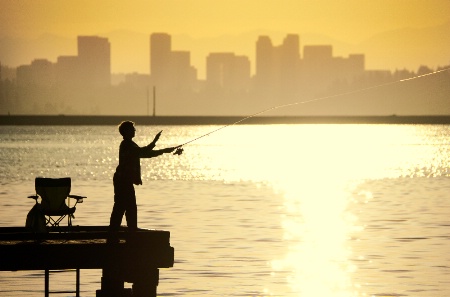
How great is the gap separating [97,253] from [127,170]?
3.67ft

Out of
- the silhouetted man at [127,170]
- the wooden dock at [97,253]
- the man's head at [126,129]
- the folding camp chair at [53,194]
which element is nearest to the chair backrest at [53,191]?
→ the folding camp chair at [53,194]

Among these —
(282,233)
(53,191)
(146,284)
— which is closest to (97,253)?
(146,284)

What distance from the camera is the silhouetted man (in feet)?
56.2

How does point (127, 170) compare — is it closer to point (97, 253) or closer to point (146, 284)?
point (97, 253)

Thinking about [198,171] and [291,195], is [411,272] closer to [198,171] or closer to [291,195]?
[291,195]

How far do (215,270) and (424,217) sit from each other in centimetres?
1519

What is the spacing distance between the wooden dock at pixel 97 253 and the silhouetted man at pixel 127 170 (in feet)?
0.97

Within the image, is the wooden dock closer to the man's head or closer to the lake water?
the man's head

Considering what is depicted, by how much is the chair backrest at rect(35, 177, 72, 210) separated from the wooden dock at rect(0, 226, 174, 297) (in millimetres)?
1266

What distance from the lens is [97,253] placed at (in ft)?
55.9

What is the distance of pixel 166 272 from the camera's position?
78.7 feet

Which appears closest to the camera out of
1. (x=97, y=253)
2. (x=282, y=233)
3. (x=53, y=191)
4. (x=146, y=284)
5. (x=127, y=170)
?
(x=97, y=253)

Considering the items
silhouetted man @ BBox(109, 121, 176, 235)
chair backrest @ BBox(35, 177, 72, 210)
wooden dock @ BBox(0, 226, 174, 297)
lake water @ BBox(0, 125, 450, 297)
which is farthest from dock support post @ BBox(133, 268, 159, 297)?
lake water @ BBox(0, 125, 450, 297)

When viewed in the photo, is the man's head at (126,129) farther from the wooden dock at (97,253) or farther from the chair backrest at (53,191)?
the chair backrest at (53,191)
